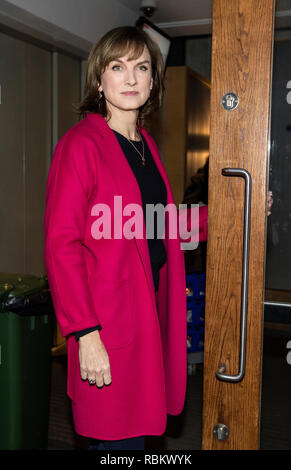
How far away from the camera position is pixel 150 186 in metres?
1.60

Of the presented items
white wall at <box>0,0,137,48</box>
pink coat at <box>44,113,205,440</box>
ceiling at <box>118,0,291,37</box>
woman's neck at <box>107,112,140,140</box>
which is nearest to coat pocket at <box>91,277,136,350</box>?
pink coat at <box>44,113,205,440</box>

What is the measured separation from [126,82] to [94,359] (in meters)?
0.79

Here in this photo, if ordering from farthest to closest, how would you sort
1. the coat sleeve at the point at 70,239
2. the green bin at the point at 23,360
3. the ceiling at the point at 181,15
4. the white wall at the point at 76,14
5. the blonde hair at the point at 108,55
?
1. the ceiling at the point at 181,15
2. the white wall at the point at 76,14
3. the green bin at the point at 23,360
4. the blonde hair at the point at 108,55
5. the coat sleeve at the point at 70,239

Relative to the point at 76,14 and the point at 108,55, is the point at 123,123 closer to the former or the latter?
the point at 108,55

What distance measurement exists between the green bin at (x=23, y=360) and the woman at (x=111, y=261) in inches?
25.9

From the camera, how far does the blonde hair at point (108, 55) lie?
154 centimetres

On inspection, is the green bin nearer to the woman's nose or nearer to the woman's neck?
the woman's neck

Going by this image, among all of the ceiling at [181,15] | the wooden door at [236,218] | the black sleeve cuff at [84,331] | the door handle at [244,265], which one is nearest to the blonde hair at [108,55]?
the wooden door at [236,218]

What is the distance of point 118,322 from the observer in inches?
57.9

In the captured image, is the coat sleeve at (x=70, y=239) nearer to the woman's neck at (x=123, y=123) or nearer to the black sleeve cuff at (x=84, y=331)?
the black sleeve cuff at (x=84, y=331)

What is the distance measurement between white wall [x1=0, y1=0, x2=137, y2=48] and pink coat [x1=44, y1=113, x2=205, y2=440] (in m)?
1.92

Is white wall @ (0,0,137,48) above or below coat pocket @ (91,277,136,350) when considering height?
above

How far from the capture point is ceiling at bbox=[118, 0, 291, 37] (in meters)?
4.25
